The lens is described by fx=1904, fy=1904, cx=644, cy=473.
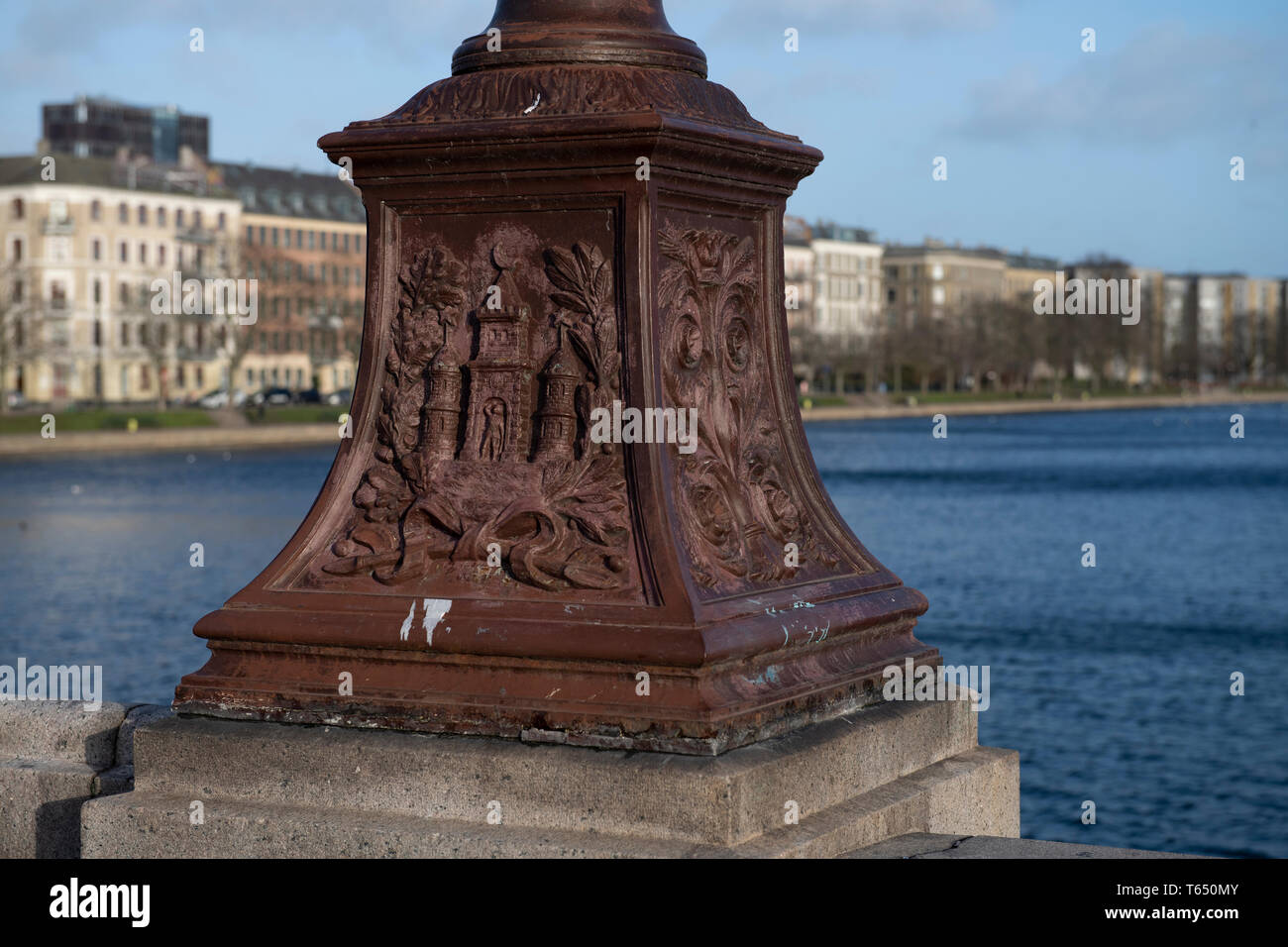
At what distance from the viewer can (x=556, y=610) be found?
13.2ft

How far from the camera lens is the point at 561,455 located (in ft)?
13.7

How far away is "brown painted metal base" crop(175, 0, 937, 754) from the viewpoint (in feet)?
13.1

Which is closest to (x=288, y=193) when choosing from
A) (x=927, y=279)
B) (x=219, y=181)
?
(x=219, y=181)

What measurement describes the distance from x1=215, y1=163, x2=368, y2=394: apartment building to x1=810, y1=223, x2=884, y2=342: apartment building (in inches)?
1684

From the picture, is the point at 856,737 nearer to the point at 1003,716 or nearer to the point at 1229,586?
the point at 1003,716

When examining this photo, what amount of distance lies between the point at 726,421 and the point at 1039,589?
24.0 m

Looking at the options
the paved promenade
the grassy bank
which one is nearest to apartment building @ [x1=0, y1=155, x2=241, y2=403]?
the paved promenade

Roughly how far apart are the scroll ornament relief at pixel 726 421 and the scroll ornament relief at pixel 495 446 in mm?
163

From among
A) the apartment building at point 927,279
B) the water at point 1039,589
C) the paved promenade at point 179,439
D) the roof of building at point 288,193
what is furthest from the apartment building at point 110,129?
the apartment building at point 927,279

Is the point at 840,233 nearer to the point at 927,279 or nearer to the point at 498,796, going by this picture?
the point at 927,279

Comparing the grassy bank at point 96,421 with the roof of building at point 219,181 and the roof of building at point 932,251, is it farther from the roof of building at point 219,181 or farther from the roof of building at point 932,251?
the roof of building at point 932,251

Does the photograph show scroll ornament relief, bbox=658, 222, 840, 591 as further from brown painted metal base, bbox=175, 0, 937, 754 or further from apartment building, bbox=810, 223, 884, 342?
apartment building, bbox=810, 223, 884, 342

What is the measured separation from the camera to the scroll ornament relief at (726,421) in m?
4.21
